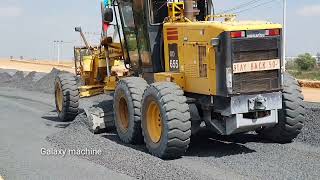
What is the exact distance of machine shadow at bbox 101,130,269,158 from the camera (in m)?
9.05

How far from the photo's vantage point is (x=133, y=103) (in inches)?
383

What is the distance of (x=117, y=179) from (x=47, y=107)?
373 inches

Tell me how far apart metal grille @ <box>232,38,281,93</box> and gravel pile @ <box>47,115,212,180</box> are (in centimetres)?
169

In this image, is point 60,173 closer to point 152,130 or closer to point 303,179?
point 152,130

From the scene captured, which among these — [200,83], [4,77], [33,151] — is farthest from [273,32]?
[4,77]

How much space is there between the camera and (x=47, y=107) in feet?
53.7

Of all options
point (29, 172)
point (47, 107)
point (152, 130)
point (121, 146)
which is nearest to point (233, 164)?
point (152, 130)

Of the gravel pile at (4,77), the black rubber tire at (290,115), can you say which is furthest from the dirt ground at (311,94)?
the gravel pile at (4,77)

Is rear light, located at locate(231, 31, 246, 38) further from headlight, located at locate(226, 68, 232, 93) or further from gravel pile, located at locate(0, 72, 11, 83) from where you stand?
gravel pile, located at locate(0, 72, 11, 83)

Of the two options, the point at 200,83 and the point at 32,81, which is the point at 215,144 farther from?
the point at 32,81

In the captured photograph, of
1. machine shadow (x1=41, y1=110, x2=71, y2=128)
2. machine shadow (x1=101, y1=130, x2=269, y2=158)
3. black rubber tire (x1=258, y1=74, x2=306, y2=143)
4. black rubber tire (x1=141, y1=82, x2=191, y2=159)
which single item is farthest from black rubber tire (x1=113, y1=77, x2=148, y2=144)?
machine shadow (x1=41, y1=110, x2=71, y2=128)

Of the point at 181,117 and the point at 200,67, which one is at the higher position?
the point at 200,67

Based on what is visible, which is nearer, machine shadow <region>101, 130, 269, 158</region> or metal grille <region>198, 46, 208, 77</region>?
metal grille <region>198, 46, 208, 77</region>

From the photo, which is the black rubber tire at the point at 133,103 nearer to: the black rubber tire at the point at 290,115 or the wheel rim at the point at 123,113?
the wheel rim at the point at 123,113
